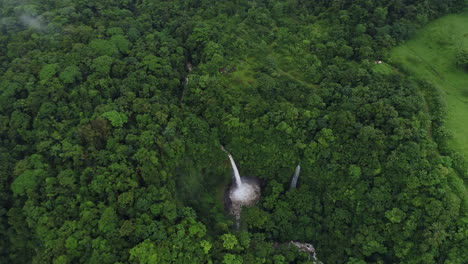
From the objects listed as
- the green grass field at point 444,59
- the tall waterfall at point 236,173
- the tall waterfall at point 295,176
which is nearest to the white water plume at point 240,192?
the tall waterfall at point 236,173

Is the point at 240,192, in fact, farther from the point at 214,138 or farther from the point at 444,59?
the point at 444,59

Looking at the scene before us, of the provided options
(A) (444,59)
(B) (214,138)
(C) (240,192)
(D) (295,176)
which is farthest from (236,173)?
(A) (444,59)

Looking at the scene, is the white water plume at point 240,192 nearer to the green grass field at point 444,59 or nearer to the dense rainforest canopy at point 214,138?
the dense rainforest canopy at point 214,138

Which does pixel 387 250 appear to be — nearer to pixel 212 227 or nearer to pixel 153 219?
pixel 212 227

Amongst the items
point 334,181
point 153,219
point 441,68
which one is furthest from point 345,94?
point 153,219

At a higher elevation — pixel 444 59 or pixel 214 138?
pixel 444 59

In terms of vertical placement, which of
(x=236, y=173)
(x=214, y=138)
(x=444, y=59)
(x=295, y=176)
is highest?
(x=444, y=59)
